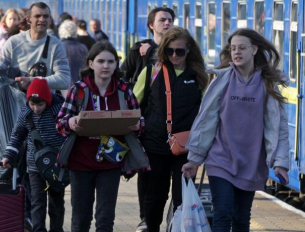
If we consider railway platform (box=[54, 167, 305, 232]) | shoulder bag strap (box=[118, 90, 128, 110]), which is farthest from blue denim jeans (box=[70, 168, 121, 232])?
railway platform (box=[54, 167, 305, 232])

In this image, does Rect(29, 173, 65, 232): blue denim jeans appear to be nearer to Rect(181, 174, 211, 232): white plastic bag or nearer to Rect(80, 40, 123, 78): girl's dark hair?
Rect(80, 40, 123, 78): girl's dark hair

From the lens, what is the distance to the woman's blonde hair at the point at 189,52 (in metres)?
8.56

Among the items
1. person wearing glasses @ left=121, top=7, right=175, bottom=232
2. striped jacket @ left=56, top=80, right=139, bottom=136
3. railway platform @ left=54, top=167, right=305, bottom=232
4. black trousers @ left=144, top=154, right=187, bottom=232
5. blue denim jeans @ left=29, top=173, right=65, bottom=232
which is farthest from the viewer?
railway platform @ left=54, top=167, right=305, bottom=232

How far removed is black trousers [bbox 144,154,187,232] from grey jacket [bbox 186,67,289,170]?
1113 millimetres

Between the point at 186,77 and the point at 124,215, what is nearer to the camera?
the point at 186,77

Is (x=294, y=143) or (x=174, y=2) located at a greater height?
(x=174, y=2)

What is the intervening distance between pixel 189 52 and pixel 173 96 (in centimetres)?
37

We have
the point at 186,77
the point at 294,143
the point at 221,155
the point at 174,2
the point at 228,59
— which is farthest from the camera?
the point at 174,2

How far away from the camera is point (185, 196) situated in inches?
297

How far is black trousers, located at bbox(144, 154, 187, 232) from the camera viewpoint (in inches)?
341

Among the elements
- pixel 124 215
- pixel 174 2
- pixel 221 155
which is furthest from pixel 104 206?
pixel 174 2

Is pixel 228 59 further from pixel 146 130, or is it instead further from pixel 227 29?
pixel 227 29

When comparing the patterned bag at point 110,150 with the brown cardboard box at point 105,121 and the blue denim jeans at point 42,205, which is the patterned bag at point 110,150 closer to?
the brown cardboard box at point 105,121

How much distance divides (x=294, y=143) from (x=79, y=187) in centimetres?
531
